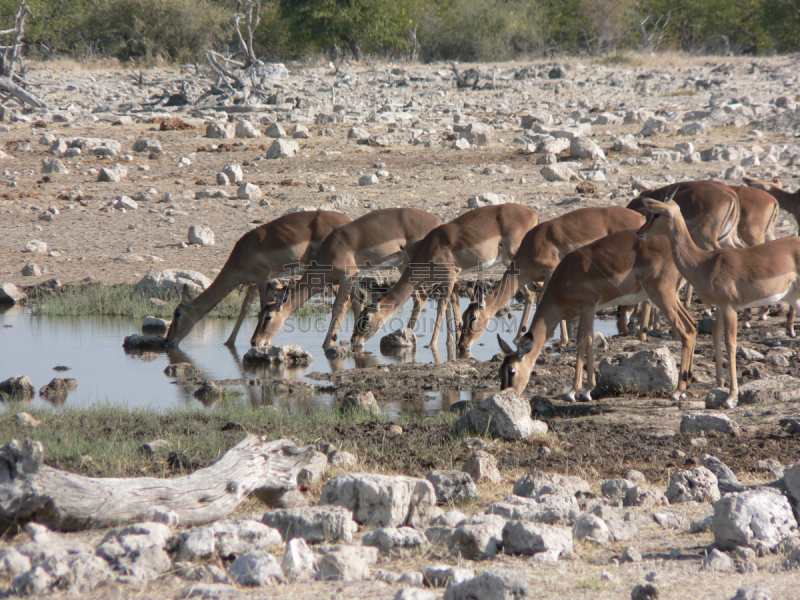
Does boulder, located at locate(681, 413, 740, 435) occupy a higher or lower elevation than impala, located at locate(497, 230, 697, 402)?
lower

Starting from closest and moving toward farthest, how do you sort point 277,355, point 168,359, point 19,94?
point 277,355
point 168,359
point 19,94

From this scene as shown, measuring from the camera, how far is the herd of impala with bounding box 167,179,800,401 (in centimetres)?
762

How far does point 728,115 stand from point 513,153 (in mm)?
5799

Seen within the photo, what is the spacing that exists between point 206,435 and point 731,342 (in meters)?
4.37

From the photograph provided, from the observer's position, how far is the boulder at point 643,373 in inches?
312

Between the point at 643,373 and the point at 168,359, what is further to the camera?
the point at 168,359

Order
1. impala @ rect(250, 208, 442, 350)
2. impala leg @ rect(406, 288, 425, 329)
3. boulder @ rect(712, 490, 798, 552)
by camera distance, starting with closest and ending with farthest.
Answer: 1. boulder @ rect(712, 490, 798, 552)
2. impala @ rect(250, 208, 442, 350)
3. impala leg @ rect(406, 288, 425, 329)

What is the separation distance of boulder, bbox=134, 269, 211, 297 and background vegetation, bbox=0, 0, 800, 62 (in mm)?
27007

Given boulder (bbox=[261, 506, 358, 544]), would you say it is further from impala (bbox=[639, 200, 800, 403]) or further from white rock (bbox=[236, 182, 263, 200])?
white rock (bbox=[236, 182, 263, 200])

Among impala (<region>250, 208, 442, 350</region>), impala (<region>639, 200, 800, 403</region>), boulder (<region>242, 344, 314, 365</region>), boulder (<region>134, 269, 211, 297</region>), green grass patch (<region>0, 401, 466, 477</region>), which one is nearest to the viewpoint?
green grass patch (<region>0, 401, 466, 477</region>)

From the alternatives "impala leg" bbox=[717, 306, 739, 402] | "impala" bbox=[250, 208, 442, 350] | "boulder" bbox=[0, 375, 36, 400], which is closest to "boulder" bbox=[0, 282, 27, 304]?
"impala" bbox=[250, 208, 442, 350]

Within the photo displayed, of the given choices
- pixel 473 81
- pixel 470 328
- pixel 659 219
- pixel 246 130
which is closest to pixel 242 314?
pixel 470 328

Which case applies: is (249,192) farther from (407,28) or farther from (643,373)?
(407,28)

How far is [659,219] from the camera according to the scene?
25.2 ft
